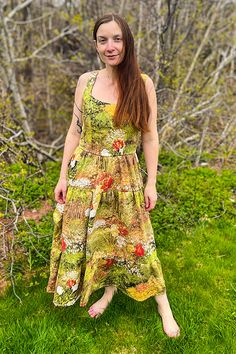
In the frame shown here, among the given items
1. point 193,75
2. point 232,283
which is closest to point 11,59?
point 193,75

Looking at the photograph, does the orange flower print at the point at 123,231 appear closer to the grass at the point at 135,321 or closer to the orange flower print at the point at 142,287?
the orange flower print at the point at 142,287

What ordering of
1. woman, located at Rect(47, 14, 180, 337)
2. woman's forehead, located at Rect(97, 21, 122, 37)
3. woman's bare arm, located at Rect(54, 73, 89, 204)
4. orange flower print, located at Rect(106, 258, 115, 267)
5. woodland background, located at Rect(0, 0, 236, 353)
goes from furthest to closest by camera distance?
woodland background, located at Rect(0, 0, 236, 353)
orange flower print, located at Rect(106, 258, 115, 267)
woman's bare arm, located at Rect(54, 73, 89, 204)
woman, located at Rect(47, 14, 180, 337)
woman's forehead, located at Rect(97, 21, 122, 37)

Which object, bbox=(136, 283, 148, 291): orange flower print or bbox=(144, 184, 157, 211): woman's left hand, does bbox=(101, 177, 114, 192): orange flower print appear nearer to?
bbox=(144, 184, 157, 211): woman's left hand

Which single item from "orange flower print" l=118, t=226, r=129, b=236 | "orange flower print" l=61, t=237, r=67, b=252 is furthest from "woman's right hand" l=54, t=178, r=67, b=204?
"orange flower print" l=118, t=226, r=129, b=236

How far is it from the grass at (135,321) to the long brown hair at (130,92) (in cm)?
146

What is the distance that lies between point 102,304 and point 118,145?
4.19 ft

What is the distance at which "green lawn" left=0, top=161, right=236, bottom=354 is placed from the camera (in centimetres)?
237

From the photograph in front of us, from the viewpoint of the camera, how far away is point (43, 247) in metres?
3.25

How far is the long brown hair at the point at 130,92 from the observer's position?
2.00 meters

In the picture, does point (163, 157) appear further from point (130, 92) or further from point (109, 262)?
point (130, 92)

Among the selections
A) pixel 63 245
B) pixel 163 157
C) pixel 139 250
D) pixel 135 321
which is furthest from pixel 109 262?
pixel 163 157

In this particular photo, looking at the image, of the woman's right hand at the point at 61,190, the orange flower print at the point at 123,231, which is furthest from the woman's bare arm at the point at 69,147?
the orange flower print at the point at 123,231

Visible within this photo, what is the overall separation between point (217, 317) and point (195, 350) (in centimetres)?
36

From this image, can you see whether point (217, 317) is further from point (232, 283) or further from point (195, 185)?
point (195, 185)
